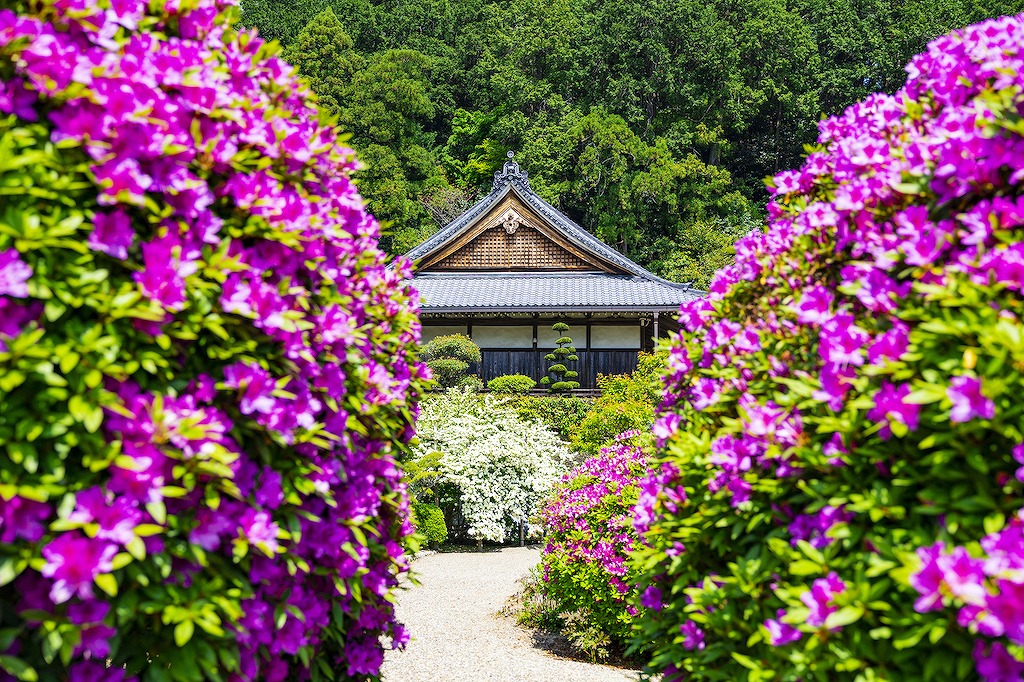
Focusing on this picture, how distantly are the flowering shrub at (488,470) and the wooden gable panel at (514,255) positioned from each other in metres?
10.6

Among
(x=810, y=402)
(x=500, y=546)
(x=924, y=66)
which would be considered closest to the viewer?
(x=810, y=402)

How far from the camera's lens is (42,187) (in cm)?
188

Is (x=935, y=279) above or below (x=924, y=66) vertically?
below

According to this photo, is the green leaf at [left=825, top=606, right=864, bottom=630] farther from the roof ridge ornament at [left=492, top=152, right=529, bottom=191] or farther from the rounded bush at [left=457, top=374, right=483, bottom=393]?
the roof ridge ornament at [left=492, top=152, right=529, bottom=191]

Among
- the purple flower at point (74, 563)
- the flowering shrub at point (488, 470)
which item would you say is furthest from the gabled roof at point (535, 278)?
the purple flower at point (74, 563)

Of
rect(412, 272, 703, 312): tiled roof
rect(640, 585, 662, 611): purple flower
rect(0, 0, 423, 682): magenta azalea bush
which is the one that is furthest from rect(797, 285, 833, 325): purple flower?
rect(412, 272, 703, 312): tiled roof

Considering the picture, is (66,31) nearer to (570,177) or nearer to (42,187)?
(42,187)

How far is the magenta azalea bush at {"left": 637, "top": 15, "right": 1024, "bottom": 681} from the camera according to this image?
172 cm

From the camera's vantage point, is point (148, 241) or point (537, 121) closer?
point (148, 241)

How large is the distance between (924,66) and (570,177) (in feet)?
119

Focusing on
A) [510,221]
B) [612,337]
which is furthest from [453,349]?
[510,221]

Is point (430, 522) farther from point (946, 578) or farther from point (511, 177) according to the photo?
point (511, 177)

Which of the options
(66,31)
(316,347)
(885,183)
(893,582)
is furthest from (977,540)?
(66,31)

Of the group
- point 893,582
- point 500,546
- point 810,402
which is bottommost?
point 500,546
